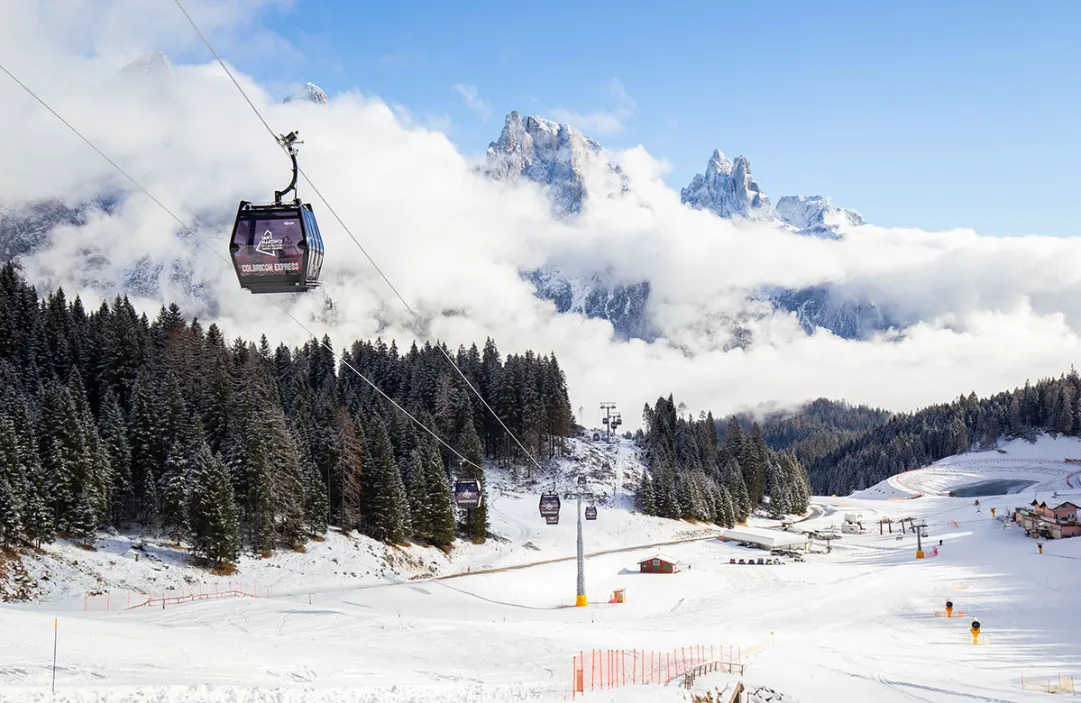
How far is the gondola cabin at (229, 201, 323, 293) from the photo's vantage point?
17047mm

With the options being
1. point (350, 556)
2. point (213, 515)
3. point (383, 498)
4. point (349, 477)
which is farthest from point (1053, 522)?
point (213, 515)

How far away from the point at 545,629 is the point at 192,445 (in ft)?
126

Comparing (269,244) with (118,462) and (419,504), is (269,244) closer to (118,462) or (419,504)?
(118,462)

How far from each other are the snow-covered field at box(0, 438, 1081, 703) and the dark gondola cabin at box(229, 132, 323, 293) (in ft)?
33.0

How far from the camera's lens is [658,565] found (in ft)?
256

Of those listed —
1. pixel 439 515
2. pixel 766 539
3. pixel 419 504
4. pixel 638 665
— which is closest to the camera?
pixel 638 665

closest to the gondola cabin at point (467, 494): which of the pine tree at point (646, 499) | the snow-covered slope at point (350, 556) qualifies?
the snow-covered slope at point (350, 556)

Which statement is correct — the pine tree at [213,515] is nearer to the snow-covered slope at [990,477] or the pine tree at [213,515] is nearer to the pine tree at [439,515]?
the pine tree at [439,515]

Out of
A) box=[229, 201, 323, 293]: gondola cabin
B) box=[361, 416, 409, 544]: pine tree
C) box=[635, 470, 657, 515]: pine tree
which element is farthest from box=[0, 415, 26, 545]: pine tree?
box=[635, 470, 657, 515]: pine tree

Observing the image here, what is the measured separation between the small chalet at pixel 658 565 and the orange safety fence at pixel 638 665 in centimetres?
3962

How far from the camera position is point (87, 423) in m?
60.2

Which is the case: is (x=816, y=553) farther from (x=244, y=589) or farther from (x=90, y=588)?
(x=90, y=588)

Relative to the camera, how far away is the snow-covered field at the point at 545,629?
74.9 ft

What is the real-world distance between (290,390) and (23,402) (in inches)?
1974
